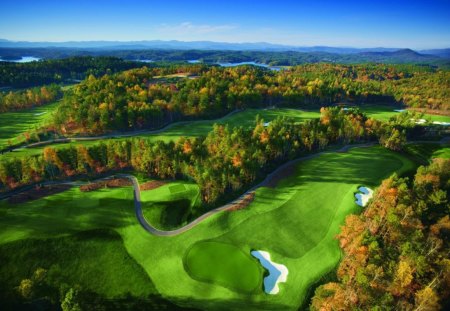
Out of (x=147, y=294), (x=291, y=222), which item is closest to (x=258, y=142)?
(x=291, y=222)

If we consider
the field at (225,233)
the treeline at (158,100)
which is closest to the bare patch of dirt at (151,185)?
the field at (225,233)

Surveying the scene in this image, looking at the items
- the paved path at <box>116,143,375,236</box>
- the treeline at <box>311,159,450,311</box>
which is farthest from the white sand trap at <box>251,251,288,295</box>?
the paved path at <box>116,143,375,236</box>

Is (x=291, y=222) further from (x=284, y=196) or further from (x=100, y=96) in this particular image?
(x=100, y=96)

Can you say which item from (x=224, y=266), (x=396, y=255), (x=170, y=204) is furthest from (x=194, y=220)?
(x=396, y=255)

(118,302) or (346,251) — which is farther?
(346,251)

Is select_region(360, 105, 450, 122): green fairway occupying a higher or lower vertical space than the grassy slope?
higher

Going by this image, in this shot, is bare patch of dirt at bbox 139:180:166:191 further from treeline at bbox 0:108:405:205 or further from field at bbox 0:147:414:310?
treeline at bbox 0:108:405:205
